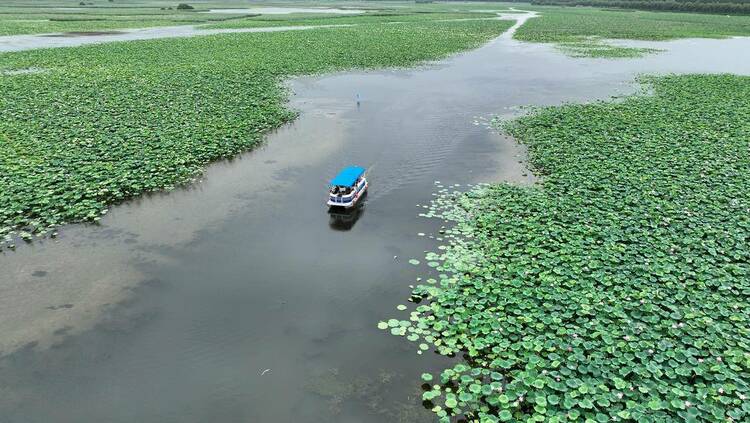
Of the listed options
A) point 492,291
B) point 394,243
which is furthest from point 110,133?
point 492,291

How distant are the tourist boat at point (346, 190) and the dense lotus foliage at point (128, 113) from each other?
23.7ft

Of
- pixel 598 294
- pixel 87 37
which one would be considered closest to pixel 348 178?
pixel 598 294

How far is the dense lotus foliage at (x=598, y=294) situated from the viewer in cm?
909

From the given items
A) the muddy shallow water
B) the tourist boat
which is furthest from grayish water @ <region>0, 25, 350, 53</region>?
the tourist boat

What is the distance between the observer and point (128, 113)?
27.1 m

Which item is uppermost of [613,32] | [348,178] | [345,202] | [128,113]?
[613,32]

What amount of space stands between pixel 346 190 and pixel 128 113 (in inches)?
687

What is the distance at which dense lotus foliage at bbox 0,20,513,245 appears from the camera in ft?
58.8

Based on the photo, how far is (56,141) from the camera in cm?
2236

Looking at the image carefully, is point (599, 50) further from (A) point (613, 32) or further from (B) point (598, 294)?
(B) point (598, 294)

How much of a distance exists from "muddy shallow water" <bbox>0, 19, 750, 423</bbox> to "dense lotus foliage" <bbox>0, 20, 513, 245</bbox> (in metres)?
1.88

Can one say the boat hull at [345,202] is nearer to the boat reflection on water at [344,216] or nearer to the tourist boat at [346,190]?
the tourist boat at [346,190]

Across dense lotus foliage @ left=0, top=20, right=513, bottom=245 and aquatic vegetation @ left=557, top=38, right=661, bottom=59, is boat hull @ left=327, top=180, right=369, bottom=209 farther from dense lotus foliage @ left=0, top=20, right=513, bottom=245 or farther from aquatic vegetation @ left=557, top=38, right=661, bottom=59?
aquatic vegetation @ left=557, top=38, right=661, bottom=59

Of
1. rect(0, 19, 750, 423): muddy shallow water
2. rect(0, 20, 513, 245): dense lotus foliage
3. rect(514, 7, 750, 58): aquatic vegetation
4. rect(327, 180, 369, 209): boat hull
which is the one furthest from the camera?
rect(514, 7, 750, 58): aquatic vegetation
